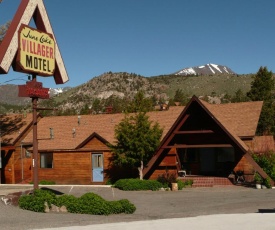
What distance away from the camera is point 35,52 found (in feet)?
63.2

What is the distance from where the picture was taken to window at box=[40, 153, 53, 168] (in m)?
35.4

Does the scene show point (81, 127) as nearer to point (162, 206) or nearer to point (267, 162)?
point (267, 162)

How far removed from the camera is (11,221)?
14625 mm

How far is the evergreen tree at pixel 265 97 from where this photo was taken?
176 feet

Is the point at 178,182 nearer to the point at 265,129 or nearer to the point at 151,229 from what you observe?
the point at 151,229

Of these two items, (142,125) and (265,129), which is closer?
(142,125)

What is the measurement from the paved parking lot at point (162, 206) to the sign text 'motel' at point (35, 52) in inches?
248

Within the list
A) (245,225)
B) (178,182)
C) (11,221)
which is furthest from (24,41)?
(178,182)

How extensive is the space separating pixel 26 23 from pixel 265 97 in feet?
145

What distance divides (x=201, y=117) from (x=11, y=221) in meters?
18.8

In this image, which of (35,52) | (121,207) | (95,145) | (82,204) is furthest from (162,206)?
(95,145)

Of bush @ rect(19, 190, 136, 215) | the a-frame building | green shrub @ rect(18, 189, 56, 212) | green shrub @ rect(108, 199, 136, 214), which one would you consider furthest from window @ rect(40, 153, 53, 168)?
green shrub @ rect(108, 199, 136, 214)

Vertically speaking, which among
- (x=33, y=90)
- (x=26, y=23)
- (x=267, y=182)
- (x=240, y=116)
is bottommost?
(x=267, y=182)

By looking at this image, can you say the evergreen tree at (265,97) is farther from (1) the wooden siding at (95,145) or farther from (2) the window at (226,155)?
(1) the wooden siding at (95,145)
